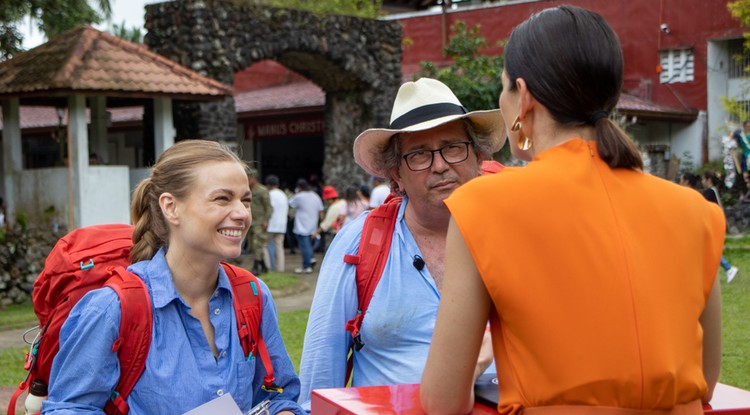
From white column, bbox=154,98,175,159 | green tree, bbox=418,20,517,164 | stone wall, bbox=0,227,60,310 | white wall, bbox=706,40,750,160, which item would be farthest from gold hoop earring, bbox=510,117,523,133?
white wall, bbox=706,40,750,160

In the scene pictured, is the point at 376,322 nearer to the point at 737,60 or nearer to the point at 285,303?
the point at 285,303

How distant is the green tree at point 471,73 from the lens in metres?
19.6

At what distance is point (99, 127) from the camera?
17.0m

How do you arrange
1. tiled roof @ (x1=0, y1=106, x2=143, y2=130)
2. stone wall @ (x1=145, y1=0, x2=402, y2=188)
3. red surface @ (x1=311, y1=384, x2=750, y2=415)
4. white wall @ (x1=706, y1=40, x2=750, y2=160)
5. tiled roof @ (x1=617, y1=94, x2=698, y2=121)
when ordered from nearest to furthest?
red surface @ (x1=311, y1=384, x2=750, y2=415), stone wall @ (x1=145, y1=0, x2=402, y2=188), tiled roof @ (x1=617, y1=94, x2=698, y2=121), white wall @ (x1=706, y1=40, x2=750, y2=160), tiled roof @ (x1=0, y1=106, x2=143, y2=130)

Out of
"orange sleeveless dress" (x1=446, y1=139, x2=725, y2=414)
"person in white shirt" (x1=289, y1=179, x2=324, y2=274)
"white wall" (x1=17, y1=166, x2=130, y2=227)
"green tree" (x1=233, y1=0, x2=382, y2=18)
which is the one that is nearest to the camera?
"orange sleeveless dress" (x1=446, y1=139, x2=725, y2=414)

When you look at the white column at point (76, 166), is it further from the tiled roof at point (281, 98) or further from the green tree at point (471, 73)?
the tiled roof at point (281, 98)

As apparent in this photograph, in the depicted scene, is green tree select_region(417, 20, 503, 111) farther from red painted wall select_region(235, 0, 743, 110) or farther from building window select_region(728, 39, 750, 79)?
building window select_region(728, 39, 750, 79)

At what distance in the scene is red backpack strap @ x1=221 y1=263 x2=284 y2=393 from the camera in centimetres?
292

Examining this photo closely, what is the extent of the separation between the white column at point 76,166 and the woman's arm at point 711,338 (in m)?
13.9

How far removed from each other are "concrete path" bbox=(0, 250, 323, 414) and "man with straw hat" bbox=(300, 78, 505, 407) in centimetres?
315

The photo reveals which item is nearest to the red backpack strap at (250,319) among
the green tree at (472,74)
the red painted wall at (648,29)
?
the green tree at (472,74)

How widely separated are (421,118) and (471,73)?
17460mm

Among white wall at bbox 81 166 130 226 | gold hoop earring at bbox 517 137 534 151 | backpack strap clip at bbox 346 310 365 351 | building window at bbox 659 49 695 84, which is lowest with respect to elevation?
white wall at bbox 81 166 130 226

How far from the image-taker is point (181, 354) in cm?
276
